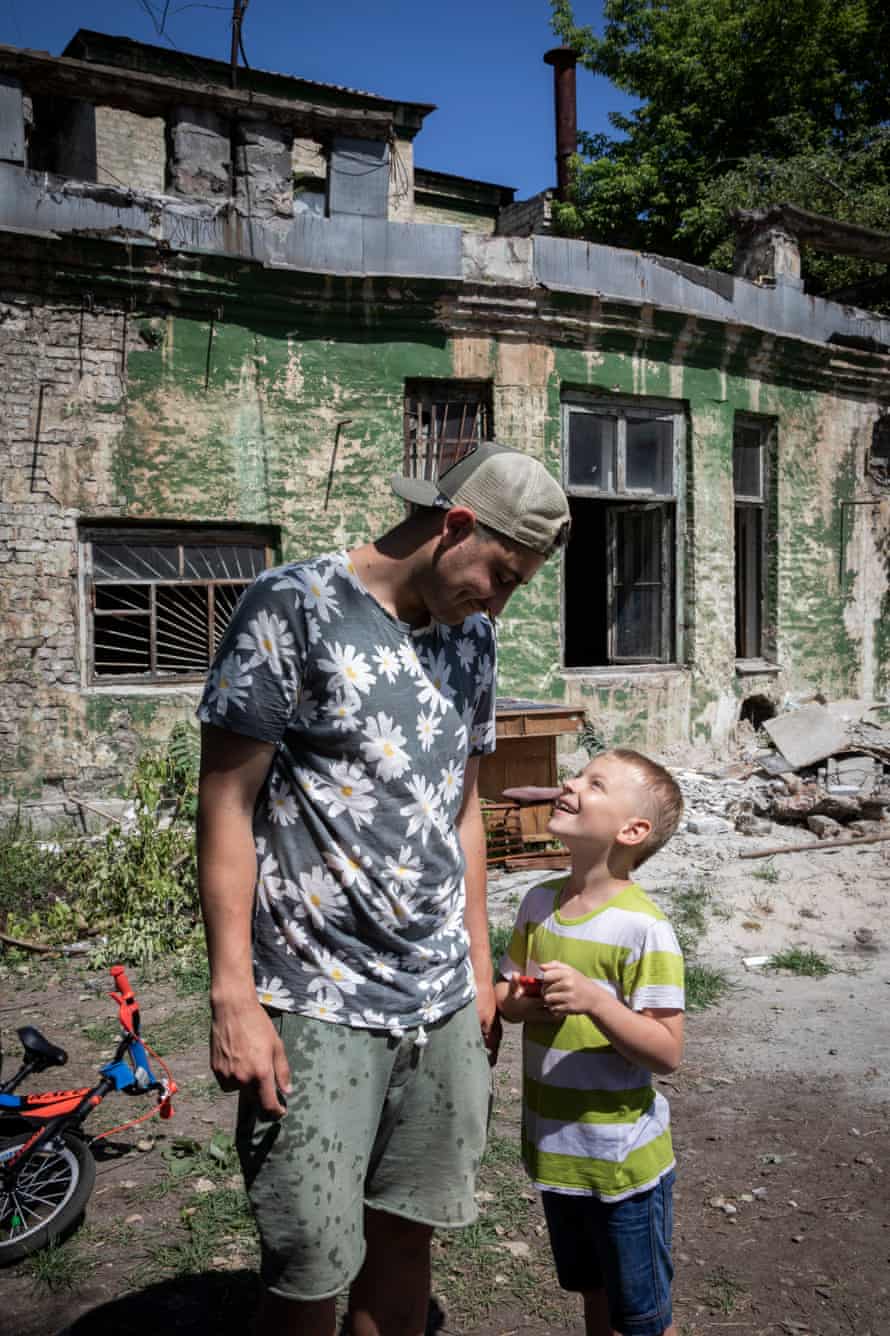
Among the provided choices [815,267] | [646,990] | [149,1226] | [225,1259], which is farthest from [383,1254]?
[815,267]

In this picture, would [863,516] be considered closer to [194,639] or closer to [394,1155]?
[194,639]

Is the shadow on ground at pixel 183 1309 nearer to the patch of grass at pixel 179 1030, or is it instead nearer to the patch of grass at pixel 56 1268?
the patch of grass at pixel 56 1268

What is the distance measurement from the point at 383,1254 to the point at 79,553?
23.4 ft

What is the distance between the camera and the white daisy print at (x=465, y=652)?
2105 millimetres

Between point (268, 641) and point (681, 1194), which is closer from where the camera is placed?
point (268, 641)

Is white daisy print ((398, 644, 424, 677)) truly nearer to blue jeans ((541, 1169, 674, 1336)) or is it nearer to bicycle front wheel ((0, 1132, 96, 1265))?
blue jeans ((541, 1169, 674, 1336))

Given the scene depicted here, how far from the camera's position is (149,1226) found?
10.8 ft

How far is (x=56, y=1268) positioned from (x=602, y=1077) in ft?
6.54

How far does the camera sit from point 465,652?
83.7 inches

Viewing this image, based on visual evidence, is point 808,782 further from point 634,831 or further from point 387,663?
point 387,663

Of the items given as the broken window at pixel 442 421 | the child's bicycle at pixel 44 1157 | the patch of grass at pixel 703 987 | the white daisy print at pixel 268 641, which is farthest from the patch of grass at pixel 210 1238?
the broken window at pixel 442 421

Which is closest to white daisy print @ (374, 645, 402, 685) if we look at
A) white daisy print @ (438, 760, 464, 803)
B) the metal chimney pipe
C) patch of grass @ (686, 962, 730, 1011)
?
white daisy print @ (438, 760, 464, 803)

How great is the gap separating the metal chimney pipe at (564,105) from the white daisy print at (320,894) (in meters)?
22.4

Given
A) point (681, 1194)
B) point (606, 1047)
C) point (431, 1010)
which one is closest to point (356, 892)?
point (431, 1010)
